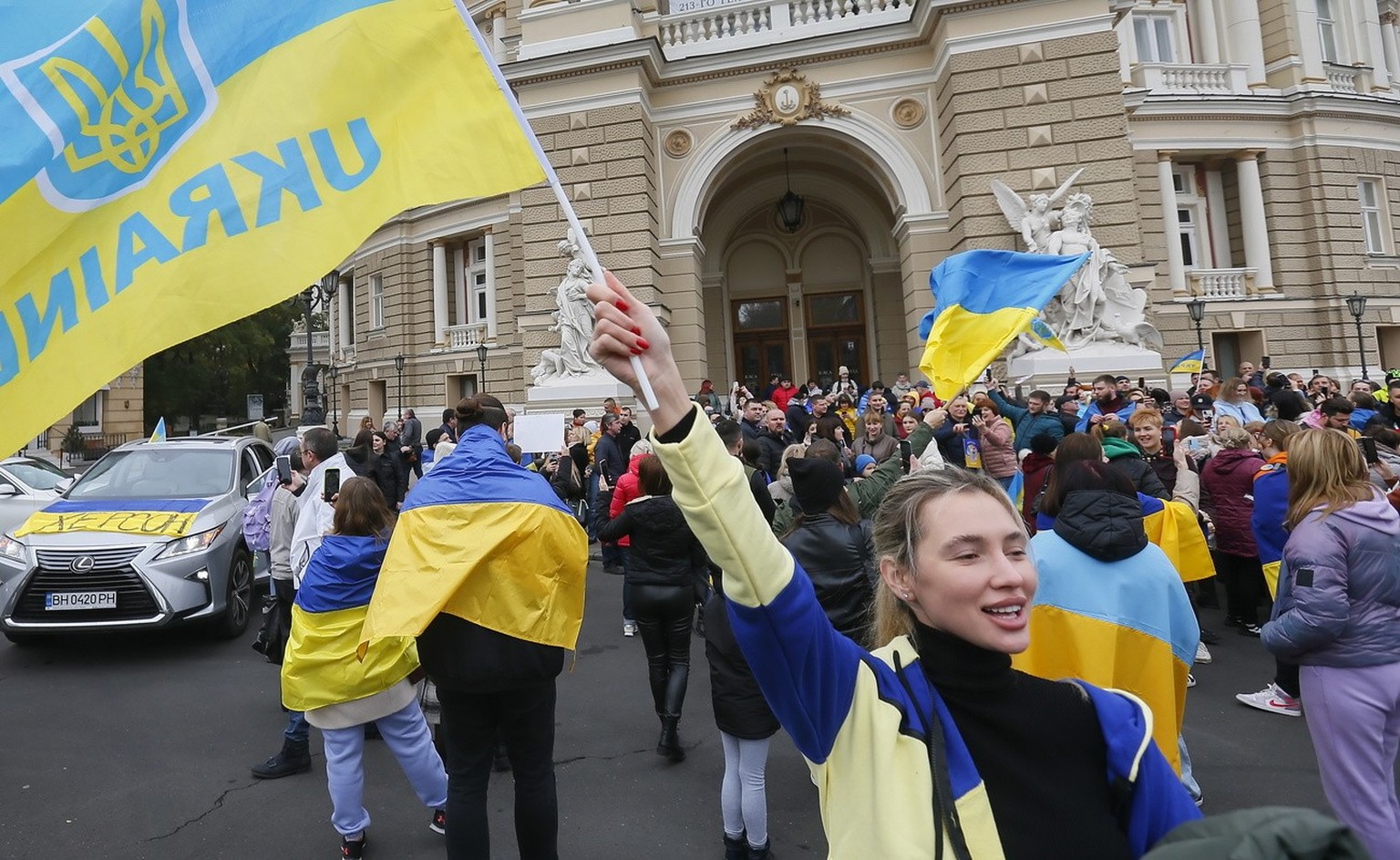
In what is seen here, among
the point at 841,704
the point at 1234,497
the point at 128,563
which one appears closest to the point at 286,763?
the point at 128,563

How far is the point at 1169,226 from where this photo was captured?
19.3 metres

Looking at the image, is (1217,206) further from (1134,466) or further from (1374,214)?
(1134,466)

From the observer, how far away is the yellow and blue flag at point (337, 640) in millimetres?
3416

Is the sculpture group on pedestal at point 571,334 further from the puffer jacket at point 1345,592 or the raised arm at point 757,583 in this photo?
the raised arm at point 757,583

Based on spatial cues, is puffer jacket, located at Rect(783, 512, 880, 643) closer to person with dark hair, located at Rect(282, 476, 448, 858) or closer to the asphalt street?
the asphalt street

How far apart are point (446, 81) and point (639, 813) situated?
3358mm

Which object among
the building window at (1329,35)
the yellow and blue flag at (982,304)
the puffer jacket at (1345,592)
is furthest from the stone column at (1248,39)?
the puffer jacket at (1345,592)

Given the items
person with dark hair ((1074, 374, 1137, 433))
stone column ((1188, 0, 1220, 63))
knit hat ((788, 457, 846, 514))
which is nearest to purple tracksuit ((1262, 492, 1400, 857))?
knit hat ((788, 457, 846, 514))

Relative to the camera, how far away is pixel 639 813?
3727 millimetres

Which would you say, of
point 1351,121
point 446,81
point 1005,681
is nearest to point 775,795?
point 1005,681

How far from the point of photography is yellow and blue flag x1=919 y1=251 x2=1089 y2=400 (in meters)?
5.35

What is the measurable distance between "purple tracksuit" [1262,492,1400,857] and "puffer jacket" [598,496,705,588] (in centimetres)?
283

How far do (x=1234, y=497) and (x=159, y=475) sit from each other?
31.6ft

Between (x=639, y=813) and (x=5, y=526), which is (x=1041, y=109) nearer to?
(x=639, y=813)
